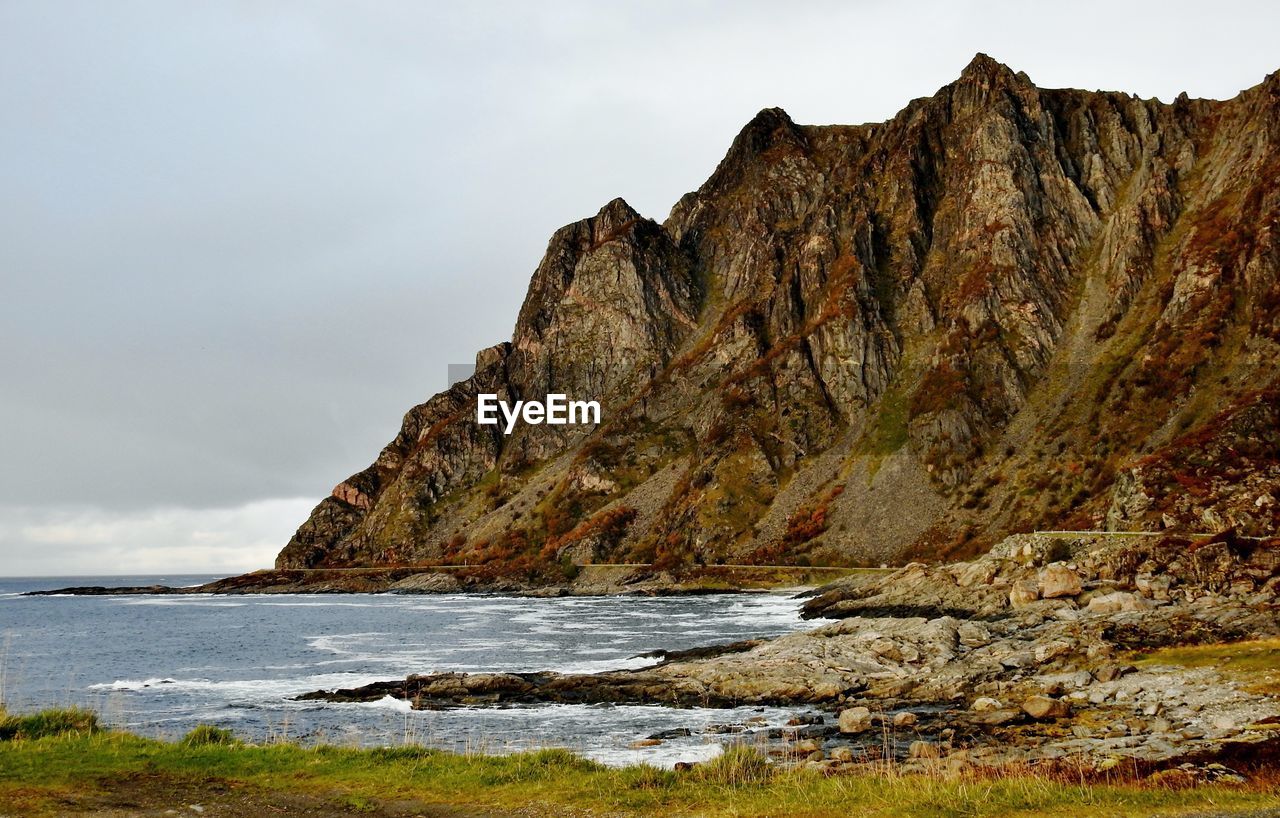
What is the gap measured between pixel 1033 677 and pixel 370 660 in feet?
156

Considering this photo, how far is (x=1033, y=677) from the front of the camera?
131 feet

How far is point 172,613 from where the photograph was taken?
136500mm

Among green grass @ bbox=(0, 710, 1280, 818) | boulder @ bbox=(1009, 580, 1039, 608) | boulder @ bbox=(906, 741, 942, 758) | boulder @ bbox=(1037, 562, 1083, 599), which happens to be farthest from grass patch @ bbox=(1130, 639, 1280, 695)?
boulder @ bbox=(1009, 580, 1039, 608)

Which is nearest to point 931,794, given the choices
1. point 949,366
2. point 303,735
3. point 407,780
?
point 407,780

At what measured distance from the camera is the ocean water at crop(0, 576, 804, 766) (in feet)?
122

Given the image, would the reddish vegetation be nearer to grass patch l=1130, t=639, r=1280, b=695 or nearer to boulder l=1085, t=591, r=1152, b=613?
boulder l=1085, t=591, r=1152, b=613

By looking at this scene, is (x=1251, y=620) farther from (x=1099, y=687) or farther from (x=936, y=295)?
(x=936, y=295)

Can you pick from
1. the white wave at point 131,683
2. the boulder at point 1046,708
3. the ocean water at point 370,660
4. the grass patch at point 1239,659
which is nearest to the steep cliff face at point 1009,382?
the ocean water at point 370,660

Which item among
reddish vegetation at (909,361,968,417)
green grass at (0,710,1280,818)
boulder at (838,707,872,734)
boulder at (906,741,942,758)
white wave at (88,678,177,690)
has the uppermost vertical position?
reddish vegetation at (909,361,968,417)

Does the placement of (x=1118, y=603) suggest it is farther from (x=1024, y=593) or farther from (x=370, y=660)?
(x=370, y=660)

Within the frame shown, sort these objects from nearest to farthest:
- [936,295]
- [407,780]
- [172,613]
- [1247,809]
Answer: [1247,809] < [407,780] < [172,613] < [936,295]

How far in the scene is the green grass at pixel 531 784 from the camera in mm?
17734

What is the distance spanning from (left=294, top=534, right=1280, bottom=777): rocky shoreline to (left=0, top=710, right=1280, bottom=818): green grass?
4660 mm

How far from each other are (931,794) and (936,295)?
18401 cm
